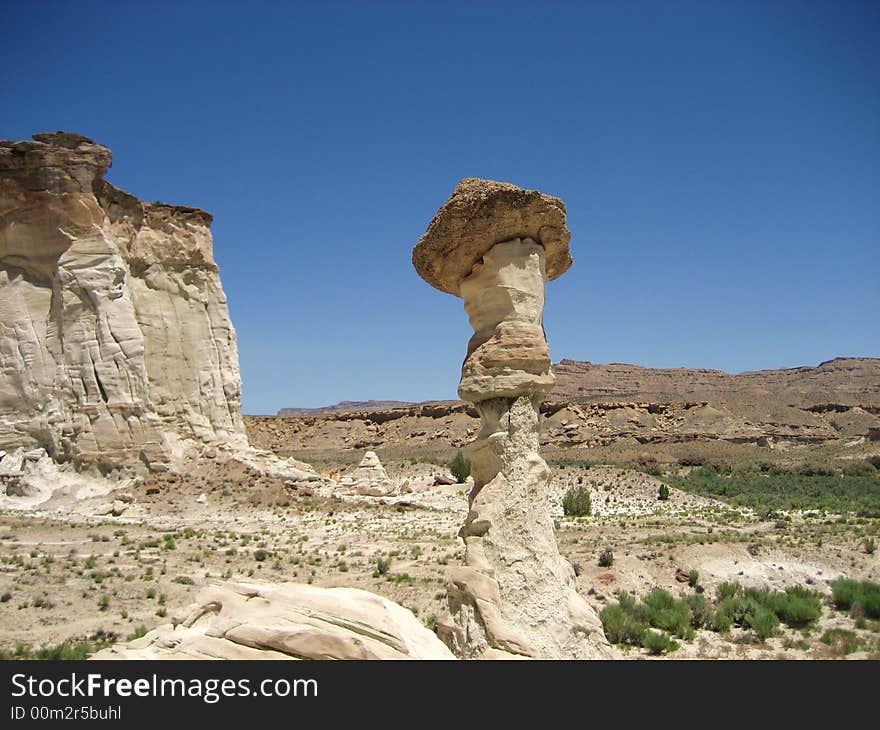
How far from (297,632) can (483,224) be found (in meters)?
5.28

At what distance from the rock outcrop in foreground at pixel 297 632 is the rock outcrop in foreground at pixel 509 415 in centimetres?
143

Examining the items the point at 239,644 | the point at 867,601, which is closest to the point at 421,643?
the point at 239,644

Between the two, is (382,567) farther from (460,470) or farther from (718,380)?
(718,380)

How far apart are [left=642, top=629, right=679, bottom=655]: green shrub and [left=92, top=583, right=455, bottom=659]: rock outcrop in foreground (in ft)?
13.8

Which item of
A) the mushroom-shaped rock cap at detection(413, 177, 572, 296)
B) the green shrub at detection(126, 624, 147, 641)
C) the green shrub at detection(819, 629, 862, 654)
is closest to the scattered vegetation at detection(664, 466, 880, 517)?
the green shrub at detection(819, 629, 862, 654)

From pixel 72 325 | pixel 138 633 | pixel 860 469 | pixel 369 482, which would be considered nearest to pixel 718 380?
pixel 860 469

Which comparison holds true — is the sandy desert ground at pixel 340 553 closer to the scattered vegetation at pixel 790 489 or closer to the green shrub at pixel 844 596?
the green shrub at pixel 844 596

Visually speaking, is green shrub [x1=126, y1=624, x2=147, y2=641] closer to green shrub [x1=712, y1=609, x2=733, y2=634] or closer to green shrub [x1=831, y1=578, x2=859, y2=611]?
green shrub [x1=712, y1=609, x2=733, y2=634]

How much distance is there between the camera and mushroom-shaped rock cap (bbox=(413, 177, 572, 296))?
26.9 feet

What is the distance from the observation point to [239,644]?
18.0 feet

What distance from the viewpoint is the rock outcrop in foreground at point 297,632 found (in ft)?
17.4

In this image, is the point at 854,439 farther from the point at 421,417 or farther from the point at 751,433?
the point at 421,417
